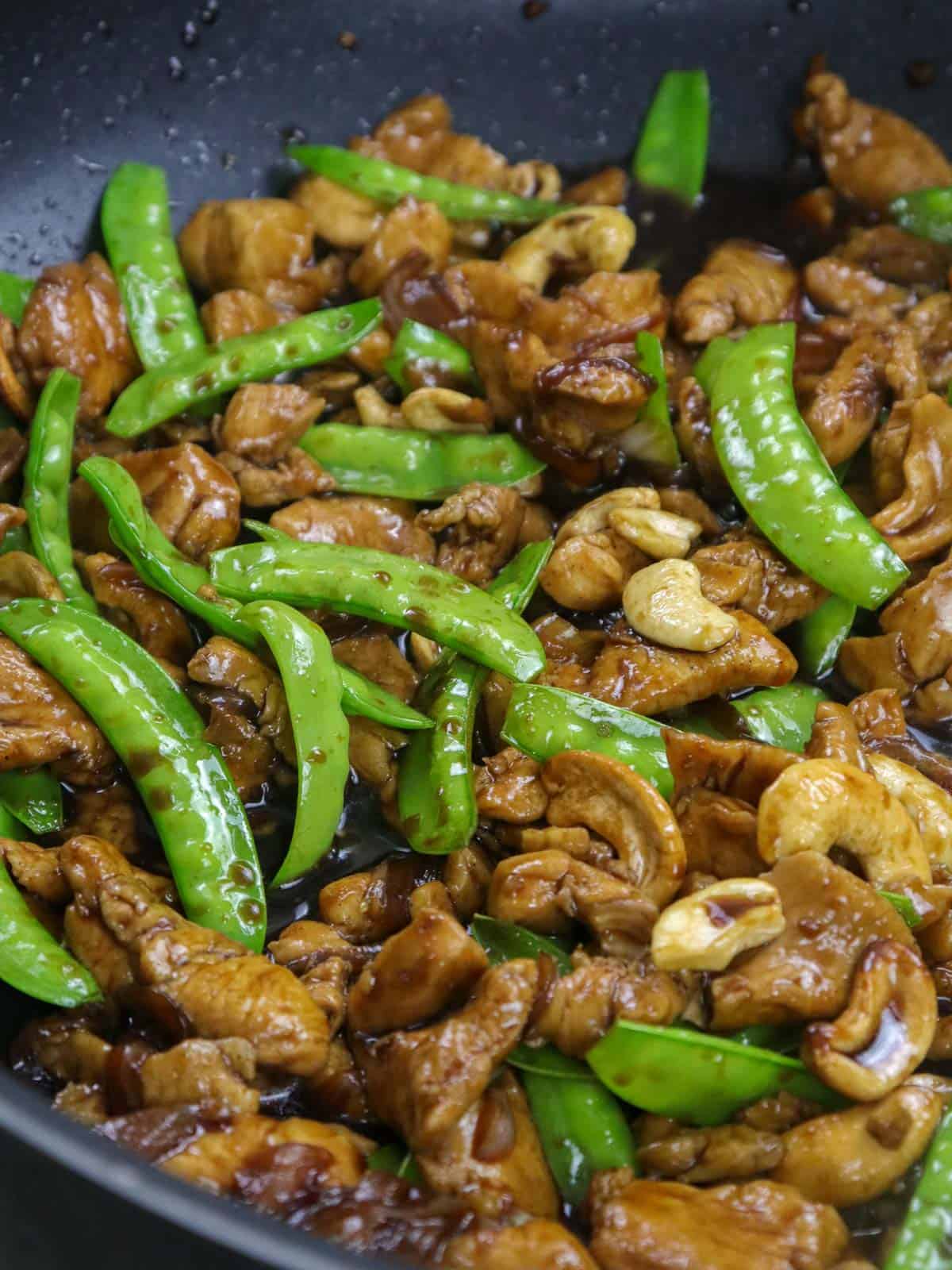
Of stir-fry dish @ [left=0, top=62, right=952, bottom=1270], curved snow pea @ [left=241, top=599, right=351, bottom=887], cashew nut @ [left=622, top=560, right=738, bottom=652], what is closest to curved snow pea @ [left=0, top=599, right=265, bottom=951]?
stir-fry dish @ [left=0, top=62, right=952, bottom=1270]

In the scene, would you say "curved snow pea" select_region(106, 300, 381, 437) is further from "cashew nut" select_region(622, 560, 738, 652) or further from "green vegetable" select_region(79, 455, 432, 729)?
"cashew nut" select_region(622, 560, 738, 652)

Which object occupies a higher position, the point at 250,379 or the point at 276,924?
the point at 250,379

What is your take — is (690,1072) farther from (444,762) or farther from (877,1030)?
(444,762)

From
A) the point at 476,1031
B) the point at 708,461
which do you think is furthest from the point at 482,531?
the point at 476,1031

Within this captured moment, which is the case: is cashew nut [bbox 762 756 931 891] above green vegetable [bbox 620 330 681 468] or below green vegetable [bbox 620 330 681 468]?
below

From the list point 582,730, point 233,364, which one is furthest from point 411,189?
point 582,730

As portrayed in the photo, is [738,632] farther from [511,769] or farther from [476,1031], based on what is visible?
[476,1031]

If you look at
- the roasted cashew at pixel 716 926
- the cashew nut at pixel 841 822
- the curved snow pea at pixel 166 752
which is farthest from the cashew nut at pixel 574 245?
the roasted cashew at pixel 716 926
